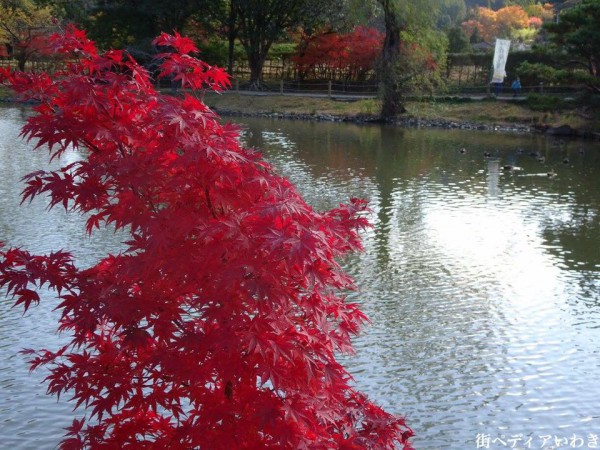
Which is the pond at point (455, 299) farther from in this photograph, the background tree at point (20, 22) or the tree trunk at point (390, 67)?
the background tree at point (20, 22)

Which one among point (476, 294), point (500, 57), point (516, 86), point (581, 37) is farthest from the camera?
point (516, 86)

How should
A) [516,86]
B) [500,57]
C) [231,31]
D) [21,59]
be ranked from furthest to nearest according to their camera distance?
[231,31] < [21,59] < [516,86] < [500,57]

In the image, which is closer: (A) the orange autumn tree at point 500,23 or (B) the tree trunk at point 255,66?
(B) the tree trunk at point 255,66

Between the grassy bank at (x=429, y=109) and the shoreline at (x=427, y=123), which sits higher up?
the grassy bank at (x=429, y=109)

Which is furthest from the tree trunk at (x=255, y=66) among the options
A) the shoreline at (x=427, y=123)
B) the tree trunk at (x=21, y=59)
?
the tree trunk at (x=21, y=59)

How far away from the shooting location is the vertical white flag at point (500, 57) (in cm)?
3169

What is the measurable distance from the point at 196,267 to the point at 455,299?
5805mm

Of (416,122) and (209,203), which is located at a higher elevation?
(209,203)

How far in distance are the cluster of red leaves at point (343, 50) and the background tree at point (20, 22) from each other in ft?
39.8

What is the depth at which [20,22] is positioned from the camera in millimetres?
34094

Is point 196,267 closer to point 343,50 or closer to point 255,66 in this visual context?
point 343,50

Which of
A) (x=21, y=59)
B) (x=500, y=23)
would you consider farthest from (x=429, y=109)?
(x=500, y=23)

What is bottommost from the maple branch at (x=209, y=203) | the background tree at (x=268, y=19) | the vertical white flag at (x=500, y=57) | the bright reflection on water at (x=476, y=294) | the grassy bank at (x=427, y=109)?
the bright reflection on water at (x=476, y=294)

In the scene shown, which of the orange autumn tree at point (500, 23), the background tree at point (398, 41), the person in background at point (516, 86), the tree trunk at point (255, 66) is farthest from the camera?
the orange autumn tree at point (500, 23)
